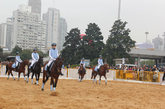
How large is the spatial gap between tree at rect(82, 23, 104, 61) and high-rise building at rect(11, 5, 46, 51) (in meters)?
115

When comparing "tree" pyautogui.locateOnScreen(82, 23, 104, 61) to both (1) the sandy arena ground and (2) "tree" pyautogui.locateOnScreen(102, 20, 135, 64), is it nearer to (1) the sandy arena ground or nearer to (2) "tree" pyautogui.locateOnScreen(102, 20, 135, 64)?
(2) "tree" pyautogui.locateOnScreen(102, 20, 135, 64)

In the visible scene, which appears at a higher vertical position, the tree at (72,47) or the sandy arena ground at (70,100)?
the tree at (72,47)

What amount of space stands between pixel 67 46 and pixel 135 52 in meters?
19.9

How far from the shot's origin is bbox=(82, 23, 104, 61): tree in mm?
58228

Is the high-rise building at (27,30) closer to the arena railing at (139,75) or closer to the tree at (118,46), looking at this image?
the tree at (118,46)

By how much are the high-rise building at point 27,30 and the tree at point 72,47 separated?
11057 centimetres

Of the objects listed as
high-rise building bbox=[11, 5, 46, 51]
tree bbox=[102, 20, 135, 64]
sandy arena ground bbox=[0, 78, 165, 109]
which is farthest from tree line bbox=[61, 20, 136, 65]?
high-rise building bbox=[11, 5, 46, 51]

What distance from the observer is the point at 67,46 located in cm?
6188

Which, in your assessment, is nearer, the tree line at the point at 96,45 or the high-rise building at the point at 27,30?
the tree line at the point at 96,45

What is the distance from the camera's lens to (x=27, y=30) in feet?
575

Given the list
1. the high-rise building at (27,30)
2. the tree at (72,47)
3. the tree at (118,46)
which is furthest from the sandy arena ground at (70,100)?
the high-rise building at (27,30)

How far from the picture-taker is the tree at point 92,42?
191 ft

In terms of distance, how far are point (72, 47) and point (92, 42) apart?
6061mm

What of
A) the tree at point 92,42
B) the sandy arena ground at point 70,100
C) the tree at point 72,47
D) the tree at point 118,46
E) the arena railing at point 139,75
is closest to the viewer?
the sandy arena ground at point 70,100
